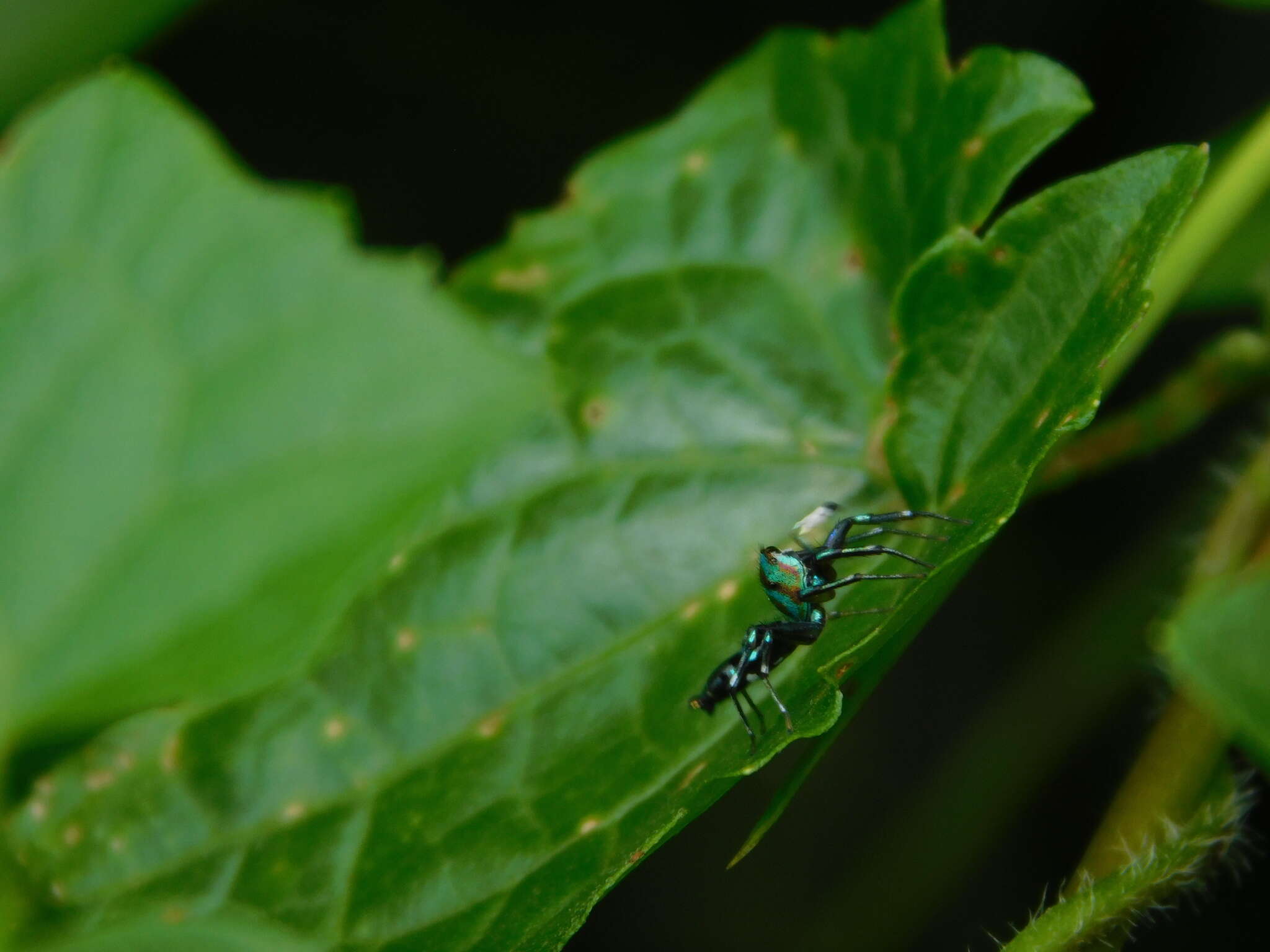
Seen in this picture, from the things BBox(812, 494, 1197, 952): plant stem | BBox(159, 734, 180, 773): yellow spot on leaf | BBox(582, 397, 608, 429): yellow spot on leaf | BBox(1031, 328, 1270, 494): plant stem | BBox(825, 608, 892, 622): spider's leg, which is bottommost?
BBox(812, 494, 1197, 952): plant stem

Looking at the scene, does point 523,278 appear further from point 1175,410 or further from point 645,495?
point 1175,410

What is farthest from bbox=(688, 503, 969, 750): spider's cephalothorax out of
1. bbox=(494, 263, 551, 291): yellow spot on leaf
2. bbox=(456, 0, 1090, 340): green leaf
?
bbox=(494, 263, 551, 291): yellow spot on leaf

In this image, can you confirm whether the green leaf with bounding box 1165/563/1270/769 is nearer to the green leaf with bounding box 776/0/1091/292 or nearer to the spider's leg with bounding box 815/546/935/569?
the spider's leg with bounding box 815/546/935/569

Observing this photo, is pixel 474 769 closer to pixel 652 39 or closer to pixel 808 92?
pixel 808 92

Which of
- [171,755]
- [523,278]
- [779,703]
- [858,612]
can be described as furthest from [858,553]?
[171,755]

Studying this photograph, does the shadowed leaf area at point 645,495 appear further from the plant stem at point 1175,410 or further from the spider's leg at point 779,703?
the plant stem at point 1175,410

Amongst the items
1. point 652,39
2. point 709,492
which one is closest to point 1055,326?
point 709,492

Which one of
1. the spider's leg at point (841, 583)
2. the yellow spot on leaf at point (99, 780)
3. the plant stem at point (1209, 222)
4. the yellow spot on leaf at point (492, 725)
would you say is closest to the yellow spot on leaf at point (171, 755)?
the yellow spot on leaf at point (99, 780)
